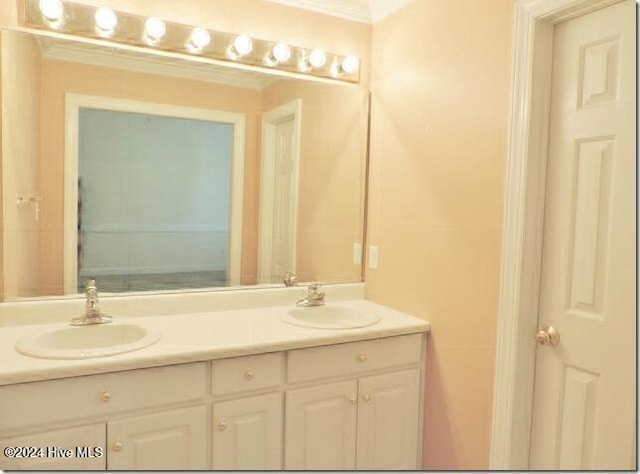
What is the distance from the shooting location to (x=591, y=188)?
148 centimetres

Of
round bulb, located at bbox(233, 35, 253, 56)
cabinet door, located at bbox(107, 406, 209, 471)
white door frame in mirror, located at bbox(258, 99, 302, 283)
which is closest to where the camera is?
cabinet door, located at bbox(107, 406, 209, 471)

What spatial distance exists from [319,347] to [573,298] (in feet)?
2.98

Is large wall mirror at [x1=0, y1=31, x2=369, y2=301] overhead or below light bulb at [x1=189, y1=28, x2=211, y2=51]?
below

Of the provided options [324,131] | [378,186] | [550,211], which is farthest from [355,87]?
[550,211]

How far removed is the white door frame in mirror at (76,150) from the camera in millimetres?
1874

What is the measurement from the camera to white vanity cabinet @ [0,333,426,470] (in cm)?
140

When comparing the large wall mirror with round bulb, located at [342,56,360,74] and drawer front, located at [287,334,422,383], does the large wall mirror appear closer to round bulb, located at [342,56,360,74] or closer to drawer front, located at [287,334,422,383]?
round bulb, located at [342,56,360,74]

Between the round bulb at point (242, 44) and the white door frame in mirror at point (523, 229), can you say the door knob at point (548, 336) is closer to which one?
the white door frame in mirror at point (523, 229)

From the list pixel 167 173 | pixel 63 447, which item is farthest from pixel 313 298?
pixel 63 447

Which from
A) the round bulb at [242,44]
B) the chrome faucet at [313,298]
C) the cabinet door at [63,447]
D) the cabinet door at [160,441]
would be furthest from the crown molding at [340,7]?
the cabinet door at [63,447]

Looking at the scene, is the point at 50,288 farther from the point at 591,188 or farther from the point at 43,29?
the point at 591,188

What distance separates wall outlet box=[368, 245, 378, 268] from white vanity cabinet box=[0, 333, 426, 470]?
507 millimetres

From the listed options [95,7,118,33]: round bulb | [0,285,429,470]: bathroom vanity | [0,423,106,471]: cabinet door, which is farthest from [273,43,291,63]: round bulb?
[0,423,106,471]: cabinet door

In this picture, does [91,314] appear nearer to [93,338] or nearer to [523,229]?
[93,338]
